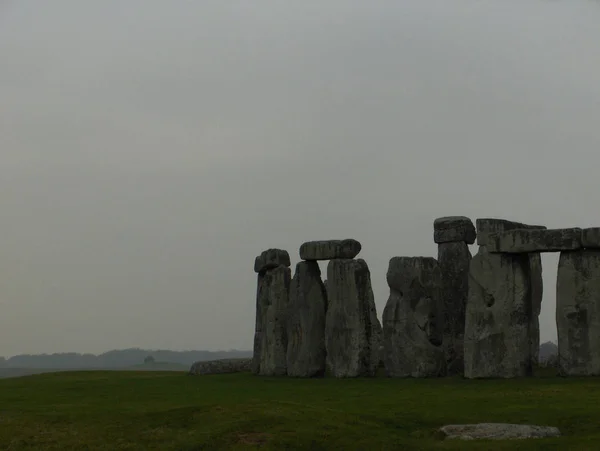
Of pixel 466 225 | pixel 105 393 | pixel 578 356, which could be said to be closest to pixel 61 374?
pixel 105 393

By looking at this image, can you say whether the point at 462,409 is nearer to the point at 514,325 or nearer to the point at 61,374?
the point at 514,325

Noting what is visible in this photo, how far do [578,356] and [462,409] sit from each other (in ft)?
21.4

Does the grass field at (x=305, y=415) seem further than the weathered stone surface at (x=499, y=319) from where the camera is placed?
No

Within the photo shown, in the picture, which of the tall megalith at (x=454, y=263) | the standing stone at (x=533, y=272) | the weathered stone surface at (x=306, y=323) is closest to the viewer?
the weathered stone surface at (x=306, y=323)

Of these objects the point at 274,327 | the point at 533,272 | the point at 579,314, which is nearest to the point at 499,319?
the point at 579,314

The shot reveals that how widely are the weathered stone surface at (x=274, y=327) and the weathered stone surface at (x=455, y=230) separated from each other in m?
5.11

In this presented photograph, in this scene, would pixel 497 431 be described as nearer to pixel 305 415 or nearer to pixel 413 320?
pixel 305 415

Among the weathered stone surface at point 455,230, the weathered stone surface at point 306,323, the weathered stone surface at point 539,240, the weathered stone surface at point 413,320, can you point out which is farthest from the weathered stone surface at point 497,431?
the weathered stone surface at point 455,230

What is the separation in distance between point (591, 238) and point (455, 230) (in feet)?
24.5

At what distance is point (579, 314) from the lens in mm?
27141

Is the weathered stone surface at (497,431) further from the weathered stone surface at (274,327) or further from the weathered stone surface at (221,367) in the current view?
the weathered stone surface at (221,367)

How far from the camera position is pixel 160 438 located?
19.1 m

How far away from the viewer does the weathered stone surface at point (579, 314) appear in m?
27.0

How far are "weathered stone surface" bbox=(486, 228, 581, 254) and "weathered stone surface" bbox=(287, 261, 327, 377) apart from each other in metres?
6.41
